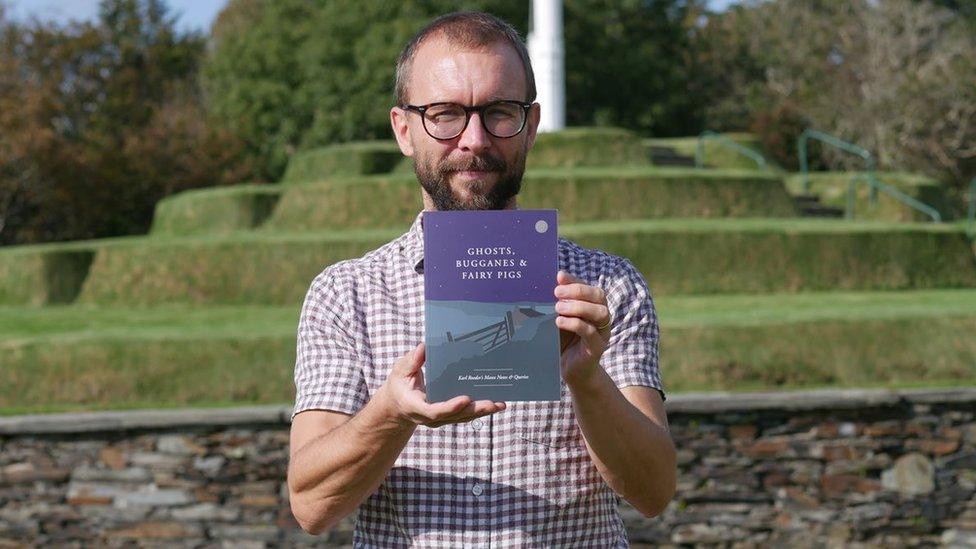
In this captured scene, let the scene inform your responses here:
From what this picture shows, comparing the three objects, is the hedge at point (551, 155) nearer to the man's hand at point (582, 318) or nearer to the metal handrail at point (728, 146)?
the metal handrail at point (728, 146)

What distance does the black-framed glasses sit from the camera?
210 centimetres

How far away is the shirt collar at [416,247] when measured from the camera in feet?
7.45

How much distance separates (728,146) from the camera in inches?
684

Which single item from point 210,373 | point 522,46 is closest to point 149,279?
point 210,373

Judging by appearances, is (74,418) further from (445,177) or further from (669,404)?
(445,177)

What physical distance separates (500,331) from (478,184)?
0.33 meters

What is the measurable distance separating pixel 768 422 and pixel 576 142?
315 inches

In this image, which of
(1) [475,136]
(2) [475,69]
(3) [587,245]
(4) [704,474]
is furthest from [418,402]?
(3) [587,245]

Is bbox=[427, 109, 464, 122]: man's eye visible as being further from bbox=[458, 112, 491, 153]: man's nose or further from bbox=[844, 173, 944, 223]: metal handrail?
bbox=[844, 173, 944, 223]: metal handrail

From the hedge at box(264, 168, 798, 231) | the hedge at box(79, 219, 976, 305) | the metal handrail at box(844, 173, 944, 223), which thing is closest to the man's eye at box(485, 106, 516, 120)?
the hedge at box(79, 219, 976, 305)

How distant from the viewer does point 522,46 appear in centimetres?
219

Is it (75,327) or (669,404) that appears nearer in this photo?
(669,404)

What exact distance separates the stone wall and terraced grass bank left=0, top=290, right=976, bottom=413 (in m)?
0.85

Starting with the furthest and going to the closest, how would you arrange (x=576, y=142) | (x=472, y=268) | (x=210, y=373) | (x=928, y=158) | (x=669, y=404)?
(x=928, y=158)
(x=576, y=142)
(x=210, y=373)
(x=669, y=404)
(x=472, y=268)
